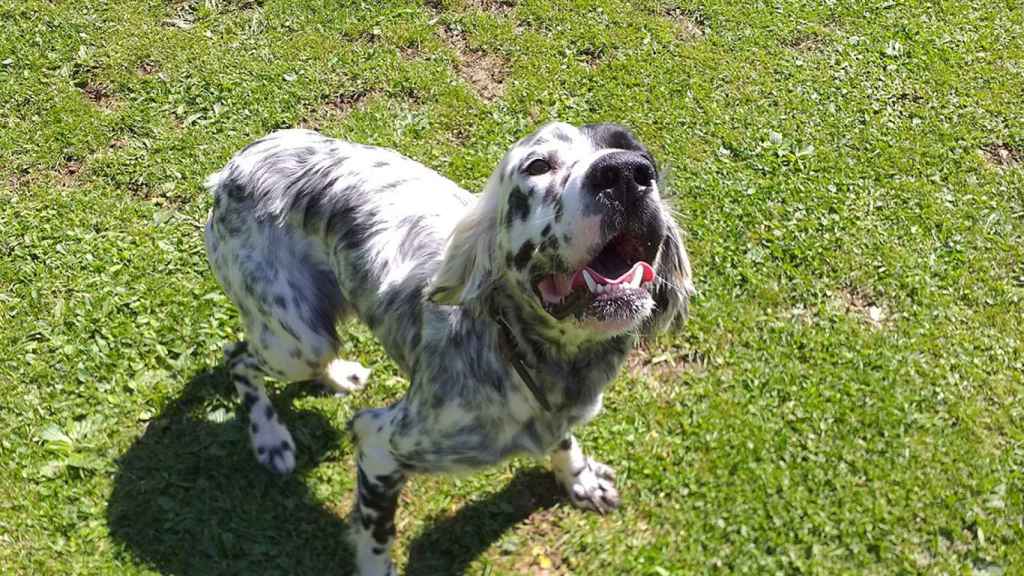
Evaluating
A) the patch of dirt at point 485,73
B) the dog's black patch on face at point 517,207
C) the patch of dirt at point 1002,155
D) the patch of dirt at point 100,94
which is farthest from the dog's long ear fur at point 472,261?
the patch of dirt at point 1002,155

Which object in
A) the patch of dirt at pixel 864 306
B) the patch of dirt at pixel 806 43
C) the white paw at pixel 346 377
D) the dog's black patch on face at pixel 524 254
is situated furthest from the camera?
the patch of dirt at pixel 806 43

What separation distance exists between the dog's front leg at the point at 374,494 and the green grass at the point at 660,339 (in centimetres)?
29

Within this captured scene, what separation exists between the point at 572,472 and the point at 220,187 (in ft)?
7.12

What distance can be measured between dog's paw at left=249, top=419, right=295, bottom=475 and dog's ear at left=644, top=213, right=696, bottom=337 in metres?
2.12

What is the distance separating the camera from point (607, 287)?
9.77 ft

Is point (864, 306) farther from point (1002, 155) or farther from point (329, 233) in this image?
point (329, 233)

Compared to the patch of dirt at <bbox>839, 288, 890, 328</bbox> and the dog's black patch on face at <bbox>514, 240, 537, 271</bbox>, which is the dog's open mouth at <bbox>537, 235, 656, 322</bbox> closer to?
the dog's black patch on face at <bbox>514, 240, 537, 271</bbox>

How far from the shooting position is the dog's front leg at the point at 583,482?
4.52m

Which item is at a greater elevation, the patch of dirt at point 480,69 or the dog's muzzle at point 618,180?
the dog's muzzle at point 618,180

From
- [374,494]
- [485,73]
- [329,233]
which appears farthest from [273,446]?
[485,73]

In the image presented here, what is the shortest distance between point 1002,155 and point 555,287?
4.92 m

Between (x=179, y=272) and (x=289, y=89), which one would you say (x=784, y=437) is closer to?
(x=179, y=272)

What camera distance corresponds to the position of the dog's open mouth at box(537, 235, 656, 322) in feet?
9.76

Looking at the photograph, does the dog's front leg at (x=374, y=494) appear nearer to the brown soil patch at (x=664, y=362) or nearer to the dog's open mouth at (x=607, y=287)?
the dog's open mouth at (x=607, y=287)
